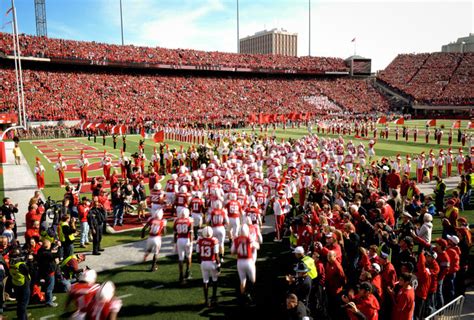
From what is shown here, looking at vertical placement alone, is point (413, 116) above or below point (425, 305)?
above

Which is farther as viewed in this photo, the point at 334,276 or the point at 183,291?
the point at 183,291

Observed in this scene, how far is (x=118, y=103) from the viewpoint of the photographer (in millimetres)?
47406

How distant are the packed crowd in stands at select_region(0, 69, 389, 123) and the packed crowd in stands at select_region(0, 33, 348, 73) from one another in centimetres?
248

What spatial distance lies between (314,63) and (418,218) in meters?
67.9

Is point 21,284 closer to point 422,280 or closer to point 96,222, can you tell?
point 96,222

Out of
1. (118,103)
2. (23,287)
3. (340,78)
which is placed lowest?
(23,287)

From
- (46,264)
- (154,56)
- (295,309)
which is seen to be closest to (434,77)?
(154,56)

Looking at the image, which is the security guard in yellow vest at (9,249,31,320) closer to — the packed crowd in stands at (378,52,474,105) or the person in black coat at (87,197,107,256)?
the person in black coat at (87,197,107,256)

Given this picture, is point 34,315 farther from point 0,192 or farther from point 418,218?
point 0,192

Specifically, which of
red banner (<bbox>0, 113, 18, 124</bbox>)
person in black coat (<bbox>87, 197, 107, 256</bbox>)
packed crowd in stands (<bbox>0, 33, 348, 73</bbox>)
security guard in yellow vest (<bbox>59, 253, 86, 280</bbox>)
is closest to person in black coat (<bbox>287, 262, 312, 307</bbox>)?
security guard in yellow vest (<bbox>59, 253, 86, 280</bbox>)

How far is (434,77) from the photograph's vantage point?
71438 millimetres

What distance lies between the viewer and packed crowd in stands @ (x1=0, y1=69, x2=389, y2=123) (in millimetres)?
43062

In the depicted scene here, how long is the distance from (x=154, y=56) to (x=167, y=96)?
8.19 m

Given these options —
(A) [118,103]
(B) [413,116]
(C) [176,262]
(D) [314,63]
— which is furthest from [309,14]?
(C) [176,262]
